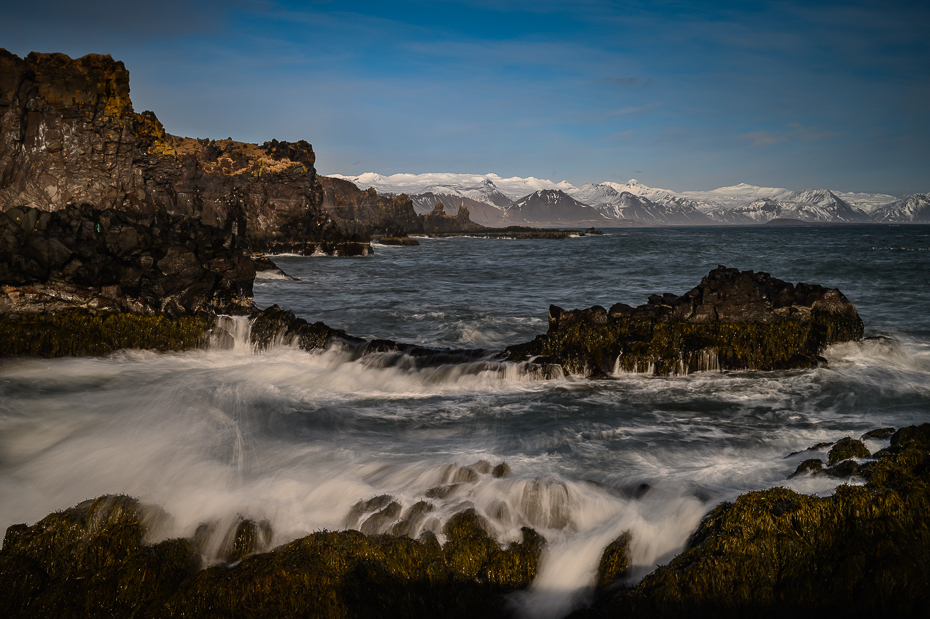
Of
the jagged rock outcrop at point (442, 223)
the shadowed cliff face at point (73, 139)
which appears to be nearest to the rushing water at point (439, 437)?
the shadowed cliff face at point (73, 139)

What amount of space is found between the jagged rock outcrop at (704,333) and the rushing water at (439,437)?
35cm

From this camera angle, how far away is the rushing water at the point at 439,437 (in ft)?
16.3

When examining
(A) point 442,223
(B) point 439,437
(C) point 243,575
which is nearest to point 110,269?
(B) point 439,437

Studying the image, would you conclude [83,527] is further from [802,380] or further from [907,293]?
[907,293]

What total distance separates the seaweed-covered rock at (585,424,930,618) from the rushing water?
676mm

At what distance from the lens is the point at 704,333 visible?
10.8m

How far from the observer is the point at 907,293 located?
21844mm

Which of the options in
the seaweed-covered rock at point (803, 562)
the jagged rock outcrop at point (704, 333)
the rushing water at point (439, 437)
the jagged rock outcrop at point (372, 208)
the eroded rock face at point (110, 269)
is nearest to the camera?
the seaweed-covered rock at point (803, 562)

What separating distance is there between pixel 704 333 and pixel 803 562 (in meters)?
7.47

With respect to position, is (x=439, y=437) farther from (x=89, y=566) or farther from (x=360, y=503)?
(x=89, y=566)

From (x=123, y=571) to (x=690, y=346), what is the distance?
938 centimetres

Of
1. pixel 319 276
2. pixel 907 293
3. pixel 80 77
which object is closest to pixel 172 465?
pixel 319 276

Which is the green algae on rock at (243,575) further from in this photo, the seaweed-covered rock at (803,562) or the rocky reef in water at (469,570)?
the seaweed-covered rock at (803,562)

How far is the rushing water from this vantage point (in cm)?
496
